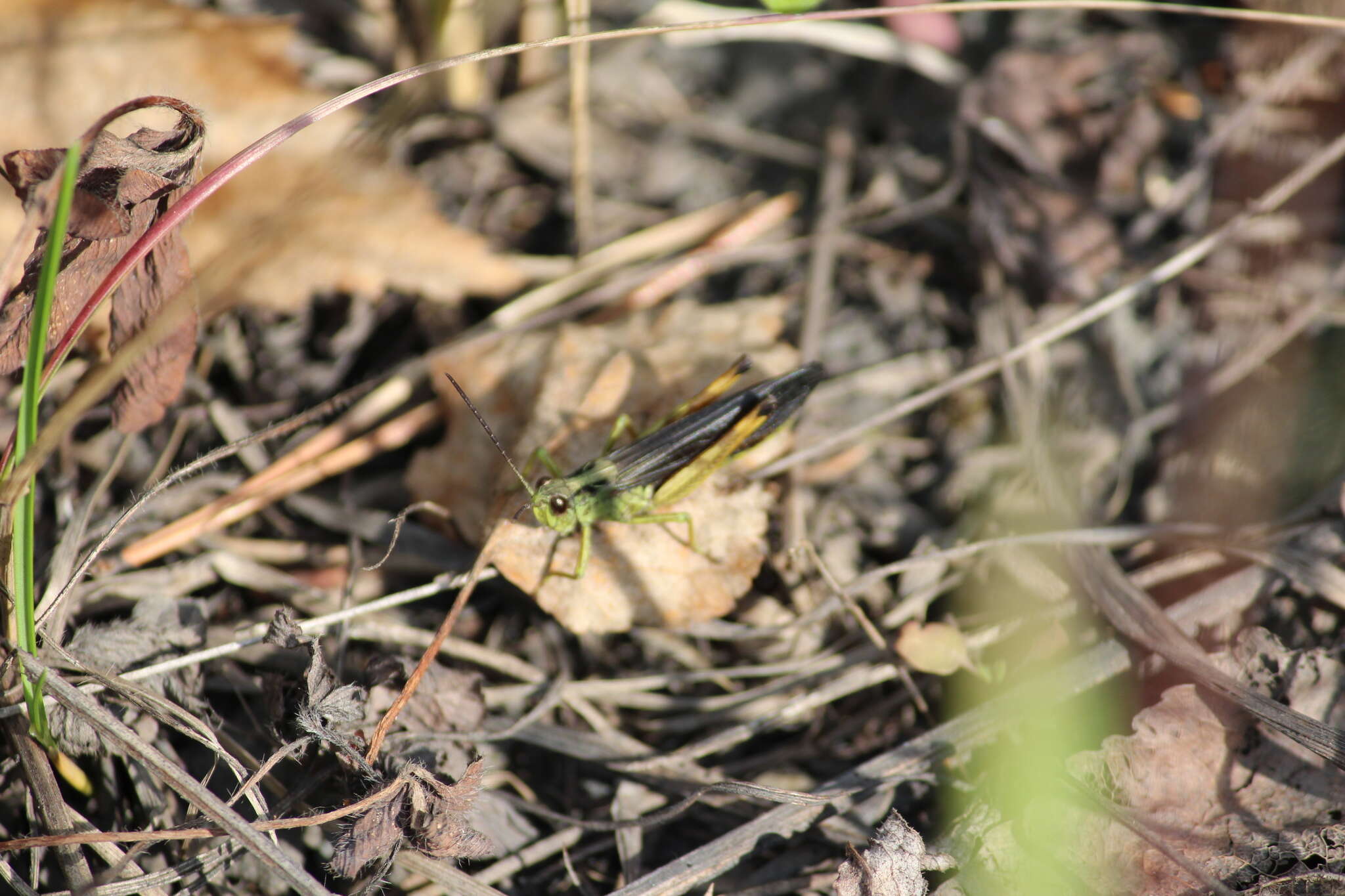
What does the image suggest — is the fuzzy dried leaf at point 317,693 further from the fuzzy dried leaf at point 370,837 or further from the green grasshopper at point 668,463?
the green grasshopper at point 668,463

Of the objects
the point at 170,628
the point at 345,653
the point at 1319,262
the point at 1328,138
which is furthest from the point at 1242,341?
the point at 170,628

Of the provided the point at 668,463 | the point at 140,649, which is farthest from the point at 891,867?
the point at 140,649

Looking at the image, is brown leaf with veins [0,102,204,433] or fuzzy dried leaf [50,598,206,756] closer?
brown leaf with veins [0,102,204,433]

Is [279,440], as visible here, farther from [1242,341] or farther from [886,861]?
[1242,341]

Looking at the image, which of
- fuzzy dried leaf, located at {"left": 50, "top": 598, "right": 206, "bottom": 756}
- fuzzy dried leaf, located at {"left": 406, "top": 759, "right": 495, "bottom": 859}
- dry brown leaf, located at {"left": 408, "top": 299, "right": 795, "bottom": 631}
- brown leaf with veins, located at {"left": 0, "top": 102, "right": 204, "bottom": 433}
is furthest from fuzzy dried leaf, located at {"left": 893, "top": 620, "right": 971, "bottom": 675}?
brown leaf with veins, located at {"left": 0, "top": 102, "right": 204, "bottom": 433}

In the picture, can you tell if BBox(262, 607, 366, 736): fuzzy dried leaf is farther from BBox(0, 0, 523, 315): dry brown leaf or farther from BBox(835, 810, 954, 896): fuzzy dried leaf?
BBox(835, 810, 954, 896): fuzzy dried leaf
